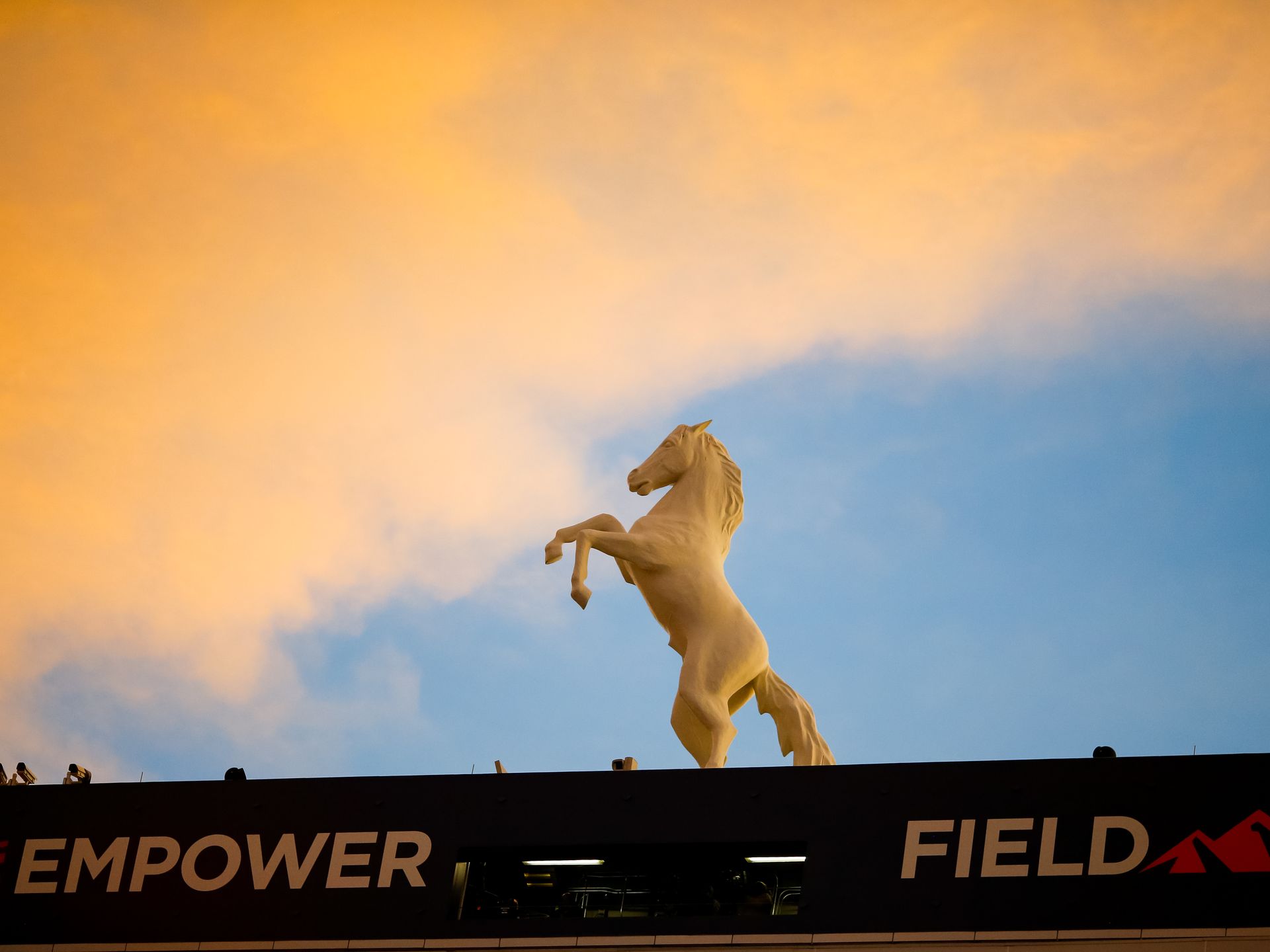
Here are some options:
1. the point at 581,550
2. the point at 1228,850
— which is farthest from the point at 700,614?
the point at 1228,850

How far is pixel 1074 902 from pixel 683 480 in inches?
232

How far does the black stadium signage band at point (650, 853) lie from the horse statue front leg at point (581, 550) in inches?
73.8

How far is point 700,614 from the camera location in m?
16.6

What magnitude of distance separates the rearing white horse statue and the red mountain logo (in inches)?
146

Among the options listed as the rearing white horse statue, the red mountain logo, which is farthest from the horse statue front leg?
the red mountain logo

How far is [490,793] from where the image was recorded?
1527 centimetres

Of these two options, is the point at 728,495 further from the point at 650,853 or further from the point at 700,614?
the point at 650,853

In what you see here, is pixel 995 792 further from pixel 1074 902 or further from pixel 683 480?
pixel 683 480

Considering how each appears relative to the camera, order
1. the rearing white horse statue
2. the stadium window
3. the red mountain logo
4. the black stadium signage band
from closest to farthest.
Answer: the red mountain logo < the black stadium signage band < the stadium window < the rearing white horse statue

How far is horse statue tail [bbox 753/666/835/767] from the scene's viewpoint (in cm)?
1645

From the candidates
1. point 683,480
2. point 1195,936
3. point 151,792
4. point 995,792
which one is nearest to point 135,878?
point 151,792

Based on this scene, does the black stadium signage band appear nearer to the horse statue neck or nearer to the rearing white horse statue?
the rearing white horse statue

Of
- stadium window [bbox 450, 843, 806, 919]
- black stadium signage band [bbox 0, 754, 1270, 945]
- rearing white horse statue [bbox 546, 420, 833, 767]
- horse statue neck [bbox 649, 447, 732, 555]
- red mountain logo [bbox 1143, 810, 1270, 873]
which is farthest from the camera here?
horse statue neck [bbox 649, 447, 732, 555]

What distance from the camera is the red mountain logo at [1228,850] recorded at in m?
13.4
